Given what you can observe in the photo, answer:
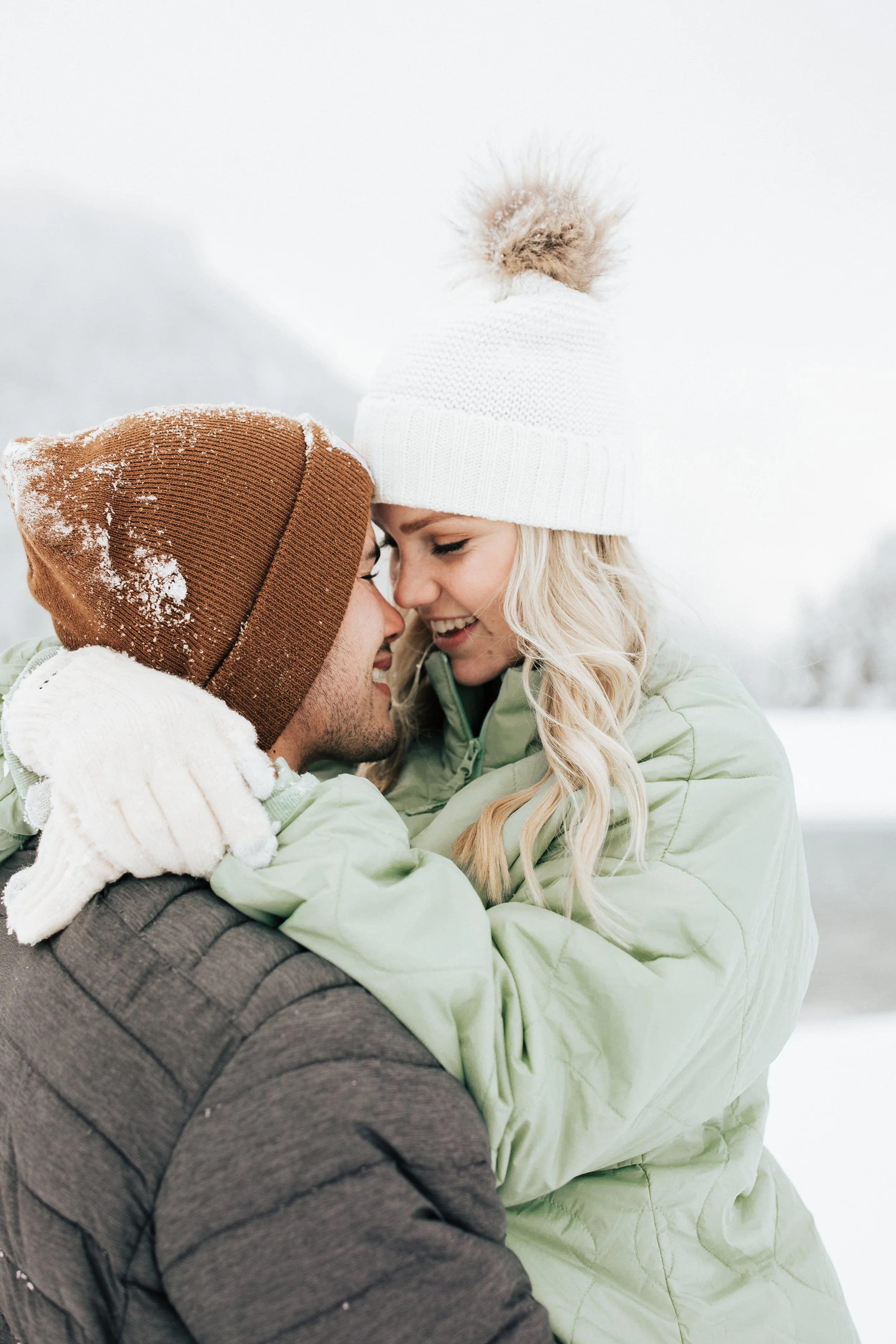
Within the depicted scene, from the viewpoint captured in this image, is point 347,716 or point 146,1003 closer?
point 146,1003

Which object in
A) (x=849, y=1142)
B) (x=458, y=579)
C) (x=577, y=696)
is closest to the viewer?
(x=577, y=696)

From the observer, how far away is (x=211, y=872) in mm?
835

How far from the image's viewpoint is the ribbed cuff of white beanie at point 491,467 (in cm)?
124

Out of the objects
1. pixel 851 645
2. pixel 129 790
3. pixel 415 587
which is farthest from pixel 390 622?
pixel 851 645

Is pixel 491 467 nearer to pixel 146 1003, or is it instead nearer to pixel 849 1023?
pixel 146 1003

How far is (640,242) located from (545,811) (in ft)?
3.31

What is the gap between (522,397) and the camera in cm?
125

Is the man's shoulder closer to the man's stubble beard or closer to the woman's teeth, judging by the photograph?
the man's stubble beard

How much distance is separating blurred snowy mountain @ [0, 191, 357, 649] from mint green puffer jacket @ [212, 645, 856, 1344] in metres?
1.43

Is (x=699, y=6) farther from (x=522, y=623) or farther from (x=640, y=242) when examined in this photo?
(x=522, y=623)

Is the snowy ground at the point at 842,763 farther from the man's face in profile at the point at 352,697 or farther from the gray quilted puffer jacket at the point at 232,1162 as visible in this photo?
the gray quilted puffer jacket at the point at 232,1162

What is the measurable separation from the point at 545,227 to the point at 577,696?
75 cm

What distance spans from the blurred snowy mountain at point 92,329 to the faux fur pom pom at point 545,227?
79 cm

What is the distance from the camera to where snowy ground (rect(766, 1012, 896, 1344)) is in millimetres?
1606
